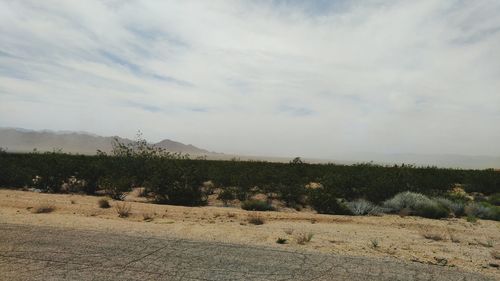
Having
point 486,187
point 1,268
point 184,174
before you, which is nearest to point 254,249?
point 1,268

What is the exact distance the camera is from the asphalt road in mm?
7113

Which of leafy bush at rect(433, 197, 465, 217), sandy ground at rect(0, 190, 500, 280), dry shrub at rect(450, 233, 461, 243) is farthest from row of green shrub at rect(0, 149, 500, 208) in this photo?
dry shrub at rect(450, 233, 461, 243)

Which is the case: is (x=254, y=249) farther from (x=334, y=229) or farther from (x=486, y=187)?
(x=486, y=187)

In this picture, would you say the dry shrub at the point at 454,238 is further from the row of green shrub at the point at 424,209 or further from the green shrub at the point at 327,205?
the green shrub at the point at 327,205

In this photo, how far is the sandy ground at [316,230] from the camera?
9594 mm

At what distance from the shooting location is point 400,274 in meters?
7.55

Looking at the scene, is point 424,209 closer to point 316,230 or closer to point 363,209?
point 363,209

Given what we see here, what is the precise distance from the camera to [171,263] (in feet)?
25.2

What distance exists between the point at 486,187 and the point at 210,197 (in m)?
20.8

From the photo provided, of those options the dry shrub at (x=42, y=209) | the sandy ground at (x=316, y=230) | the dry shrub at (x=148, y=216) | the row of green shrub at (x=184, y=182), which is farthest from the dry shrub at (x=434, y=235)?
the dry shrub at (x=42, y=209)

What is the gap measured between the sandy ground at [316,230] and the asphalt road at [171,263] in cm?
92

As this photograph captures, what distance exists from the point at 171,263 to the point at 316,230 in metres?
5.45

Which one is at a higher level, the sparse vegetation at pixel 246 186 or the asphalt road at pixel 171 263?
the sparse vegetation at pixel 246 186

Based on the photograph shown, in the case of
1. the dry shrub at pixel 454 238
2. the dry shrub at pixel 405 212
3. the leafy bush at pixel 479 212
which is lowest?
the dry shrub at pixel 454 238
